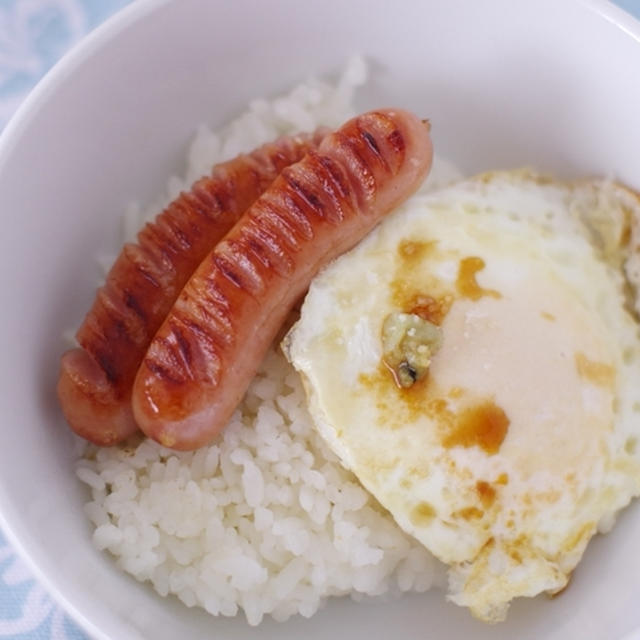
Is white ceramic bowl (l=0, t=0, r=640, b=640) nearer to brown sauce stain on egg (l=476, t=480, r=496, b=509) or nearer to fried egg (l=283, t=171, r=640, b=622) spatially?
fried egg (l=283, t=171, r=640, b=622)

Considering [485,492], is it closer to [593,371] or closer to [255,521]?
[593,371]

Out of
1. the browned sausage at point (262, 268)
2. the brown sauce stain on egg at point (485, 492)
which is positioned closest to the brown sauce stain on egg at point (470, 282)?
the browned sausage at point (262, 268)

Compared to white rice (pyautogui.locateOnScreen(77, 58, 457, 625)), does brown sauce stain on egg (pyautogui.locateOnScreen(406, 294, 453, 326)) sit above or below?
above

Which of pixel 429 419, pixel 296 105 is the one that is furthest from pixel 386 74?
pixel 429 419

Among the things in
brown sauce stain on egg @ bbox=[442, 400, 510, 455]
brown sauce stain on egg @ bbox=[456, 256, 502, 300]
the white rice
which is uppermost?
brown sauce stain on egg @ bbox=[456, 256, 502, 300]

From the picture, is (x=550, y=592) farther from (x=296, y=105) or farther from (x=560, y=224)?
(x=296, y=105)

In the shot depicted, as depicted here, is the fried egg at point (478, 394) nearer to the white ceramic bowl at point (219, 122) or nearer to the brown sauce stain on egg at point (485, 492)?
the brown sauce stain on egg at point (485, 492)

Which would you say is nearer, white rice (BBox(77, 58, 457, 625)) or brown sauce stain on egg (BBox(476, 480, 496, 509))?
brown sauce stain on egg (BBox(476, 480, 496, 509))

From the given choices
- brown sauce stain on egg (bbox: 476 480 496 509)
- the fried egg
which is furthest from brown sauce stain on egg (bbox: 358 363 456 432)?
brown sauce stain on egg (bbox: 476 480 496 509)
